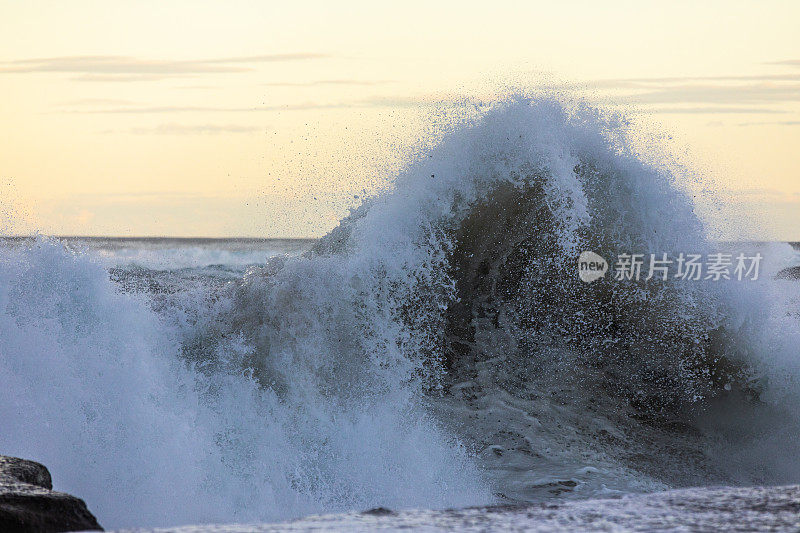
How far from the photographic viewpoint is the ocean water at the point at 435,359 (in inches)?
185

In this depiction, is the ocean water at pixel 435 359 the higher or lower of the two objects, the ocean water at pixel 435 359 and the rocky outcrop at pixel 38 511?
the higher

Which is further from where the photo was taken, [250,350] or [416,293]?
[416,293]

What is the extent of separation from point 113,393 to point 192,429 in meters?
0.53

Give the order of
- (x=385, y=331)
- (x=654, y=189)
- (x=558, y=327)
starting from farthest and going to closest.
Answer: (x=654, y=189) → (x=558, y=327) → (x=385, y=331)

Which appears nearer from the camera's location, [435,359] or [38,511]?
[38,511]

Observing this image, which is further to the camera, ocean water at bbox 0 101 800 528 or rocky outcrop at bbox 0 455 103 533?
ocean water at bbox 0 101 800 528

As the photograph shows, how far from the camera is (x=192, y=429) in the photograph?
4.92m

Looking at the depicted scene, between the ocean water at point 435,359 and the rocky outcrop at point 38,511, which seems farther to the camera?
the ocean water at point 435,359

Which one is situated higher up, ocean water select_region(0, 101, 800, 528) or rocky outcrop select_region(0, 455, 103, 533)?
ocean water select_region(0, 101, 800, 528)

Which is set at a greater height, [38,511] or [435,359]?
[435,359]

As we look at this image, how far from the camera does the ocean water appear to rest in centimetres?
469

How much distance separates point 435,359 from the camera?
243 inches

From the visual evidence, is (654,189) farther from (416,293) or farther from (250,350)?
(250,350)

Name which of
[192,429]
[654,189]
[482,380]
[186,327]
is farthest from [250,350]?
[654,189]
